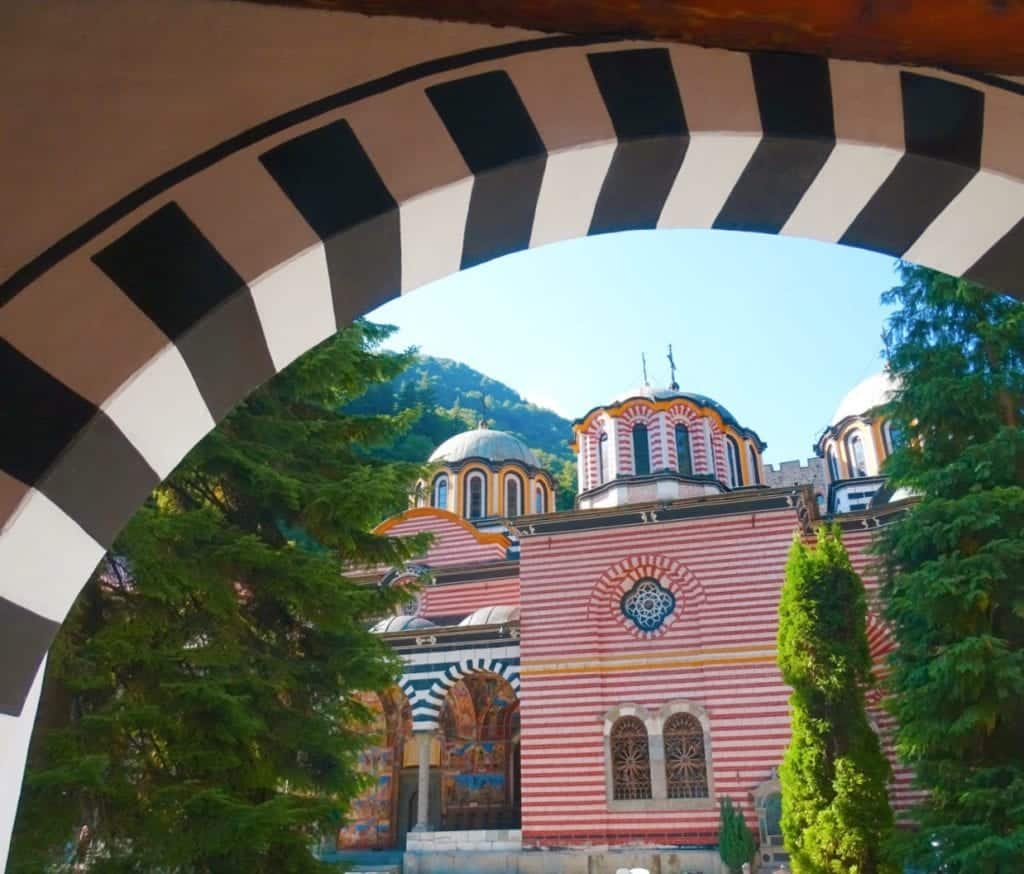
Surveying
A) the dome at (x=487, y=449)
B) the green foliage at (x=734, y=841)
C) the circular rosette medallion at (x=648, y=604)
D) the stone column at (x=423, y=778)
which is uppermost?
the dome at (x=487, y=449)

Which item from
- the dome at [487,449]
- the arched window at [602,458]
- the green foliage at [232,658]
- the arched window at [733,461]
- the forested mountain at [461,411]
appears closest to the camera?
the green foliage at [232,658]

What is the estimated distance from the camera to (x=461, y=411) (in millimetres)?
44031

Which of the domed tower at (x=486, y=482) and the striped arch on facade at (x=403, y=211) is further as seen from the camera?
the domed tower at (x=486, y=482)

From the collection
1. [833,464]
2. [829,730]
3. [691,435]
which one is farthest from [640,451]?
[829,730]

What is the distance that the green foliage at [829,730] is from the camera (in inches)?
432

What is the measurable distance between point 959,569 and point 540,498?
694 inches

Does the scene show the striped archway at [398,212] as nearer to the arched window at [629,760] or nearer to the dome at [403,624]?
the arched window at [629,760]

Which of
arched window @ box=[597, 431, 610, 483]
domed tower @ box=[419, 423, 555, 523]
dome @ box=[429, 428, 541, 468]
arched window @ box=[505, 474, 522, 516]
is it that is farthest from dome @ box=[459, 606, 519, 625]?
dome @ box=[429, 428, 541, 468]

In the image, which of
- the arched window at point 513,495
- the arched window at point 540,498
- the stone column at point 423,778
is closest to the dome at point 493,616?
the stone column at point 423,778

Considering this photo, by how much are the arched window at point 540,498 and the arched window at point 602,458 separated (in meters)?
5.24

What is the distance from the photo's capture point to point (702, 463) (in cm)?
2033

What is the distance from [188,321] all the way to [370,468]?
5226 mm

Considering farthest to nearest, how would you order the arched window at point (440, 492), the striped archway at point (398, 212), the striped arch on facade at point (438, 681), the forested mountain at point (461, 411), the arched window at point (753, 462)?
the forested mountain at point (461, 411)
the arched window at point (440, 492)
the arched window at point (753, 462)
the striped arch on facade at point (438, 681)
the striped archway at point (398, 212)

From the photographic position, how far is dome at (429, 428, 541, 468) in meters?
25.7
